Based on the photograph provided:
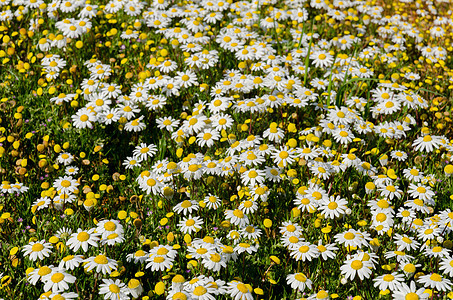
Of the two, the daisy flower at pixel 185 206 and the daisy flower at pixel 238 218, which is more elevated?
the daisy flower at pixel 238 218

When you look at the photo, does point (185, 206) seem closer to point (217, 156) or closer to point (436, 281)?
point (217, 156)

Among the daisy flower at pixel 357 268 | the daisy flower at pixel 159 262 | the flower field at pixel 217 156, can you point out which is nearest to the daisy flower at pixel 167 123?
the flower field at pixel 217 156

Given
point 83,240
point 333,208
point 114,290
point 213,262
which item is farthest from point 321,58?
point 114,290

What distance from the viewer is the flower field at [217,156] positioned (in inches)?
140

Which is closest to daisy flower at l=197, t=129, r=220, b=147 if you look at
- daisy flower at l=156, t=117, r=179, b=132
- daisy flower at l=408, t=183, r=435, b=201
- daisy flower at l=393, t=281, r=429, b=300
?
daisy flower at l=156, t=117, r=179, b=132

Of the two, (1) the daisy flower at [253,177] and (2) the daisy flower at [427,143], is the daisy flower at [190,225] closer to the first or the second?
(1) the daisy flower at [253,177]

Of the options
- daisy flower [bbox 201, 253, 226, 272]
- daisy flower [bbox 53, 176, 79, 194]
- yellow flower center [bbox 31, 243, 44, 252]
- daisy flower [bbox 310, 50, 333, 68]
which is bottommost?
daisy flower [bbox 53, 176, 79, 194]

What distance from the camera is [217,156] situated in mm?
4898

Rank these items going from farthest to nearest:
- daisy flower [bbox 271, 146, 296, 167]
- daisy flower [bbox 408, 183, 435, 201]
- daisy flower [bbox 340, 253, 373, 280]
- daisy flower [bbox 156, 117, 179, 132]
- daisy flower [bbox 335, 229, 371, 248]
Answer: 1. daisy flower [bbox 156, 117, 179, 132]
2. daisy flower [bbox 271, 146, 296, 167]
3. daisy flower [bbox 408, 183, 435, 201]
4. daisy flower [bbox 335, 229, 371, 248]
5. daisy flower [bbox 340, 253, 373, 280]

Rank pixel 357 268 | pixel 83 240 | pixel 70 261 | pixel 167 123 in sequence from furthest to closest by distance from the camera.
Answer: pixel 167 123, pixel 83 240, pixel 357 268, pixel 70 261

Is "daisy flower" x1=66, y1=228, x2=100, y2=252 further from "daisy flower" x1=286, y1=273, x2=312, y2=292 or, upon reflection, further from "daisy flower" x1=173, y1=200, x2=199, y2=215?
"daisy flower" x1=286, y1=273, x2=312, y2=292

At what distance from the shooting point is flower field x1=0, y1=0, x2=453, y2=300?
356 cm

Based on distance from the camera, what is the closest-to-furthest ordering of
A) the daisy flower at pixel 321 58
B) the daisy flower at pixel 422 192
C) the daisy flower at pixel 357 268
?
1. the daisy flower at pixel 357 268
2. the daisy flower at pixel 422 192
3. the daisy flower at pixel 321 58

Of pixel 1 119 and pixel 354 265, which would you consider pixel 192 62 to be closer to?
pixel 1 119
